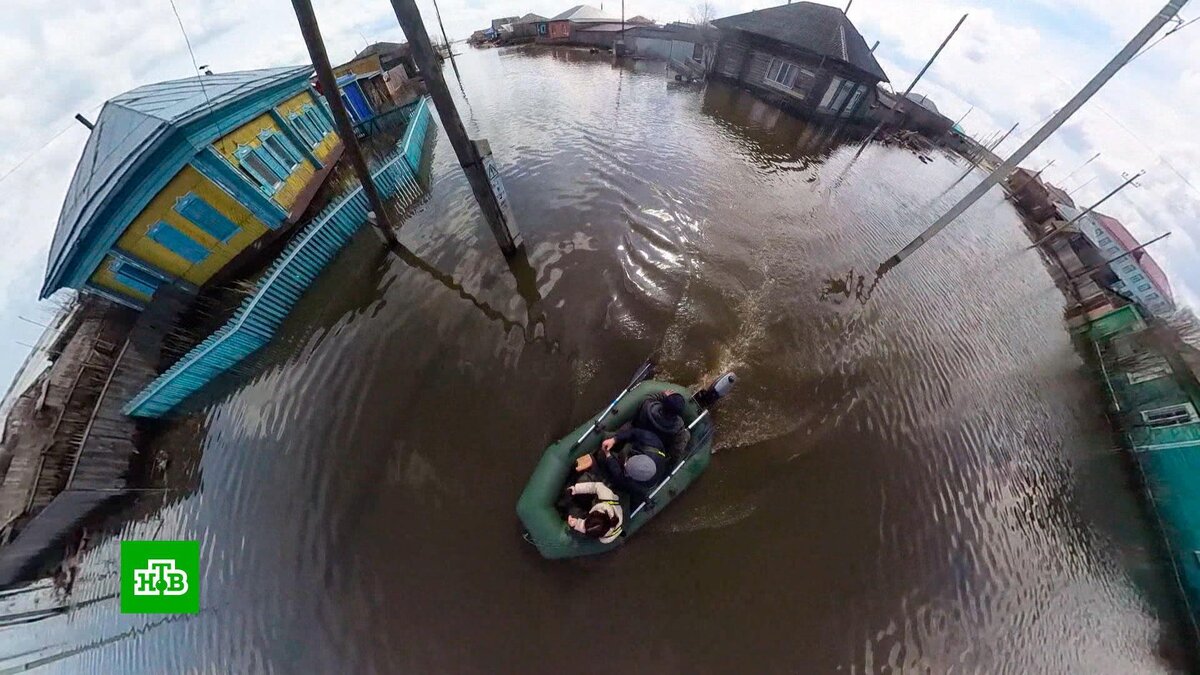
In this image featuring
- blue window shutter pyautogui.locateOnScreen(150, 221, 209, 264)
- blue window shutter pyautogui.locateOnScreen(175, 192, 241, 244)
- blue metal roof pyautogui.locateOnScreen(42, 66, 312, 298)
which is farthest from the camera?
blue window shutter pyautogui.locateOnScreen(175, 192, 241, 244)

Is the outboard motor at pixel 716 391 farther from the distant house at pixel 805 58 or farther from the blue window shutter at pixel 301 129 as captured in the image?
the distant house at pixel 805 58

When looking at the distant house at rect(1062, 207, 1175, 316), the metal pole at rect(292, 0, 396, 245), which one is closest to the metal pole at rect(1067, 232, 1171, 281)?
the distant house at rect(1062, 207, 1175, 316)

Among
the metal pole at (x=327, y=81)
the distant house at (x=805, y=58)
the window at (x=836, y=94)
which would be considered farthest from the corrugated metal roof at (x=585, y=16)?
the metal pole at (x=327, y=81)

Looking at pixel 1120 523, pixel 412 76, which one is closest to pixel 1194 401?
pixel 1120 523

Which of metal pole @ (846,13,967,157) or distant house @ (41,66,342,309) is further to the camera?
metal pole @ (846,13,967,157)

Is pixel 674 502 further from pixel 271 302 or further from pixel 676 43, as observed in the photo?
pixel 676 43

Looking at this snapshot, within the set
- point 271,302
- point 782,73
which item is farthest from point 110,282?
point 782,73

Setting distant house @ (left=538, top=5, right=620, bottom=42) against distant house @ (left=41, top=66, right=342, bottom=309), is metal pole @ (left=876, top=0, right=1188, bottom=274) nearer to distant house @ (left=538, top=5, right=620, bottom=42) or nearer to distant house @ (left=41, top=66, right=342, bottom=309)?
distant house @ (left=41, top=66, right=342, bottom=309)
